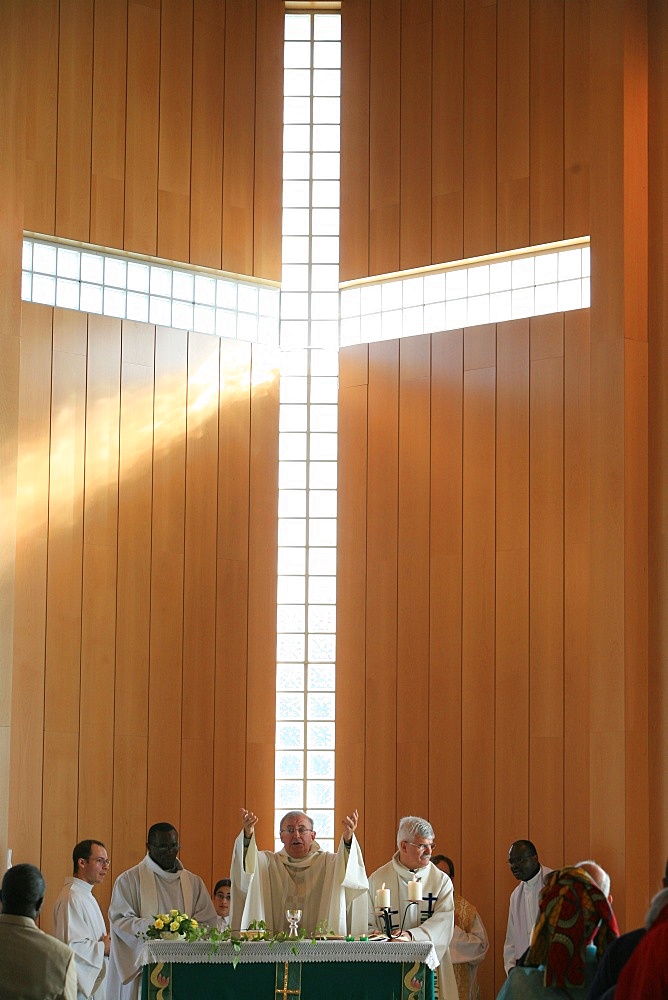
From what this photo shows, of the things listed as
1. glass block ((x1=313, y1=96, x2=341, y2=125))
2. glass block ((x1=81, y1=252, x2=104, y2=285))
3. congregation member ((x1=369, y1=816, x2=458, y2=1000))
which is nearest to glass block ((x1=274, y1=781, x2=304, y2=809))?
congregation member ((x1=369, y1=816, x2=458, y2=1000))

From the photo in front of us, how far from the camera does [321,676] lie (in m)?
12.4

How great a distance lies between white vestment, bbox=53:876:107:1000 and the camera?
367 inches

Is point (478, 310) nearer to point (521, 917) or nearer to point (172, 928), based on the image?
point (521, 917)

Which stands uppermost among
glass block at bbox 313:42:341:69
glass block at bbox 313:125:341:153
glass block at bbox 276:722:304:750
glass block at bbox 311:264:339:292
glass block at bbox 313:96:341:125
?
glass block at bbox 313:42:341:69

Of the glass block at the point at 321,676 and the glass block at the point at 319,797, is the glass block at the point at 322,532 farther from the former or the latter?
the glass block at the point at 319,797

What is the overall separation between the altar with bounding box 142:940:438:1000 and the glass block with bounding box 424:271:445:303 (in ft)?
19.9

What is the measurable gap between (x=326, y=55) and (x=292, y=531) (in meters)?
4.41

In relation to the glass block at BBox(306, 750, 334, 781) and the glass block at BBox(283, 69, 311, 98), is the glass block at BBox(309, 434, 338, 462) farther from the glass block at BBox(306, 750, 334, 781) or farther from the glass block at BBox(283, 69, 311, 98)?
the glass block at BBox(283, 69, 311, 98)

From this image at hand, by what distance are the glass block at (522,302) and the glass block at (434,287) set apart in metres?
0.68

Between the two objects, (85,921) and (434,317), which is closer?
(85,921)

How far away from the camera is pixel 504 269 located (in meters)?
12.2

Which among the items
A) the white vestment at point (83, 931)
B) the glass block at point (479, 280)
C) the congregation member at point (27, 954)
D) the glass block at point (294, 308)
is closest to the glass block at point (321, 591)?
the glass block at point (294, 308)

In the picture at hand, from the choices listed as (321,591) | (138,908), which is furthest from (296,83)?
(138,908)

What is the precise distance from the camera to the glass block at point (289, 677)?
1239cm
